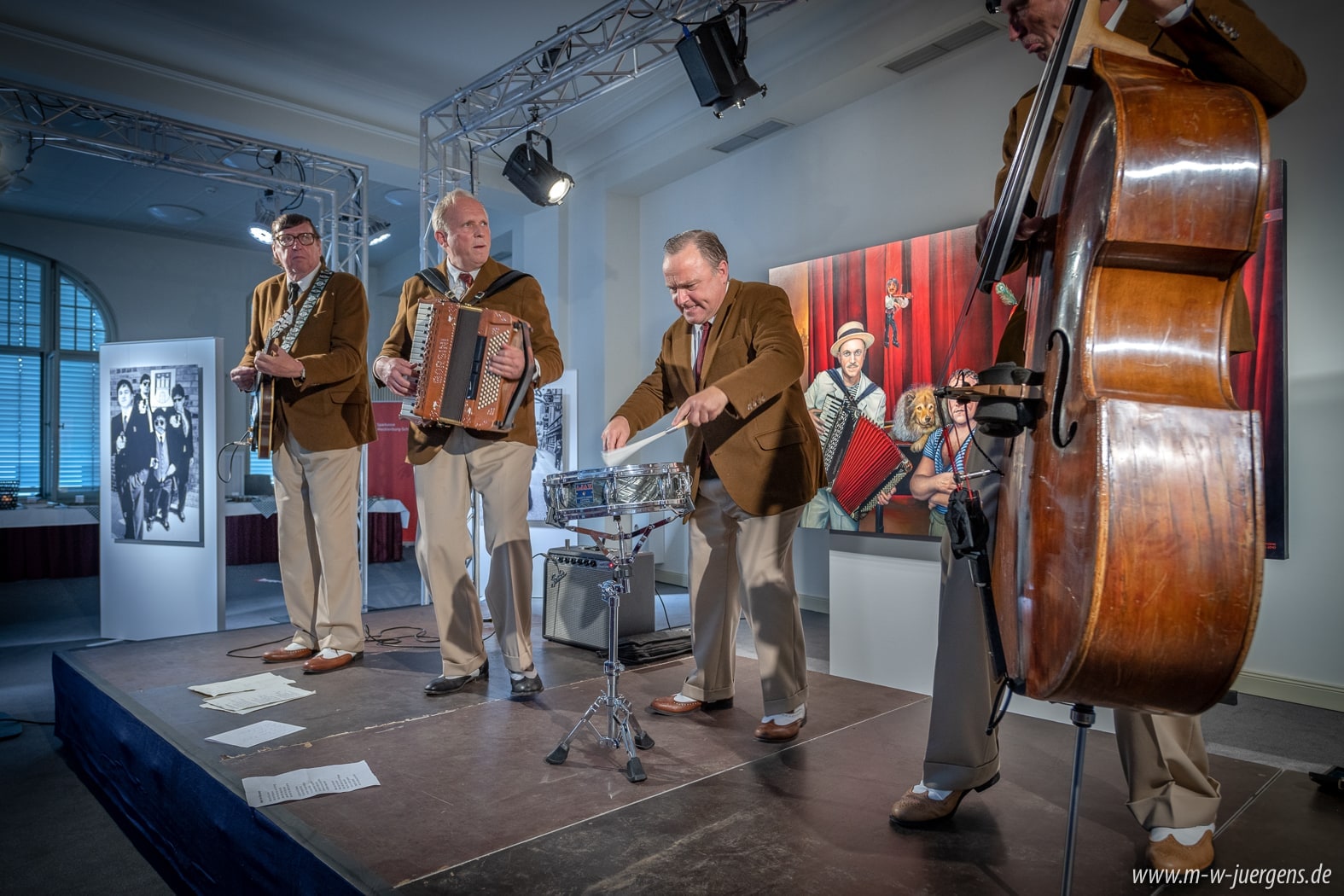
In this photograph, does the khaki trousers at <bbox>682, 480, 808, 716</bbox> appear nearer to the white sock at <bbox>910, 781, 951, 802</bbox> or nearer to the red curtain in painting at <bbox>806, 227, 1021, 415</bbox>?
the white sock at <bbox>910, 781, 951, 802</bbox>

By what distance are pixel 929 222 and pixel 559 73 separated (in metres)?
2.81

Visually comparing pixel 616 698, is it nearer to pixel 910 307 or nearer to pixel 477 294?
pixel 477 294

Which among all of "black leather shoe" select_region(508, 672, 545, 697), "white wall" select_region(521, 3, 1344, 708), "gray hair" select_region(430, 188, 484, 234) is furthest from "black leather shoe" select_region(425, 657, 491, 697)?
"white wall" select_region(521, 3, 1344, 708)

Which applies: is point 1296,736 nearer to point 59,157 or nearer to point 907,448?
point 907,448

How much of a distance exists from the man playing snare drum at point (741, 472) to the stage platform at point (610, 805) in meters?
0.16

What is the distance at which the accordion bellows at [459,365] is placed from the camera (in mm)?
3086

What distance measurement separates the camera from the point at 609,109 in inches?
301

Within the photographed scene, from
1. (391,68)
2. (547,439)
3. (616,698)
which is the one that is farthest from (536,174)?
(616,698)

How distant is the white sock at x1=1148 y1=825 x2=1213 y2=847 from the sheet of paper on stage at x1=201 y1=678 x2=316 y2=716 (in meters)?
2.82

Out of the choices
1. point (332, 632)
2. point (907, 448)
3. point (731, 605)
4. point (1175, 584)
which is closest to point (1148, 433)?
point (1175, 584)

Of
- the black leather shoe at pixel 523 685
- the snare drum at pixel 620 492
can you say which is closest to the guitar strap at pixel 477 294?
the snare drum at pixel 620 492

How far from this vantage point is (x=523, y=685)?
10.6 feet

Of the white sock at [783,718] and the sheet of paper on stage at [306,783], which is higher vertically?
the white sock at [783,718]

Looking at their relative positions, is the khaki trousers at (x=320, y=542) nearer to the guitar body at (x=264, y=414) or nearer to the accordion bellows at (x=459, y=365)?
the guitar body at (x=264, y=414)
